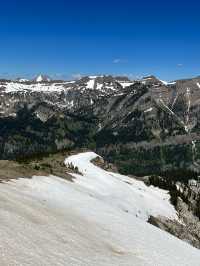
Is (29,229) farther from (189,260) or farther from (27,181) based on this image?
(27,181)

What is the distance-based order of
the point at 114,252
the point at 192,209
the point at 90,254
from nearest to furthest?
the point at 90,254, the point at 114,252, the point at 192,209

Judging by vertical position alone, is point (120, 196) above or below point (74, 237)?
below

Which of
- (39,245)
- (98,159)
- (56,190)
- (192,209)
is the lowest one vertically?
(192,209)

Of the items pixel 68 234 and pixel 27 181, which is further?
pixel 27 181

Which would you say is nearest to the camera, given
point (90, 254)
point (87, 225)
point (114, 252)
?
point (90, 254)

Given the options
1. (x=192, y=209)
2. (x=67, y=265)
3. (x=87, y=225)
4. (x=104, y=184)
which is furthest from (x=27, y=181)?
(x=192, y=209)

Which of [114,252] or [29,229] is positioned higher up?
[29,229]

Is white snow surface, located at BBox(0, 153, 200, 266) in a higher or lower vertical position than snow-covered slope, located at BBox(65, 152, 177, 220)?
higher

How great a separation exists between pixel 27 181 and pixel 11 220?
24.4m

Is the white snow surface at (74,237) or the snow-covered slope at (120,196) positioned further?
the snow-covered slope at (120,196)

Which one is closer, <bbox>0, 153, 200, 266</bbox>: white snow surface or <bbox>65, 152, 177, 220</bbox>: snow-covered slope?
<bbox>0, 153, 200, 266</bbox>: white snow surface

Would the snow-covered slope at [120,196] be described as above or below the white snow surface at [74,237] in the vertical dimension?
below

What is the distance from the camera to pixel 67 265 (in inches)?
818

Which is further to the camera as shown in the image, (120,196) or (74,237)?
(120,196)
